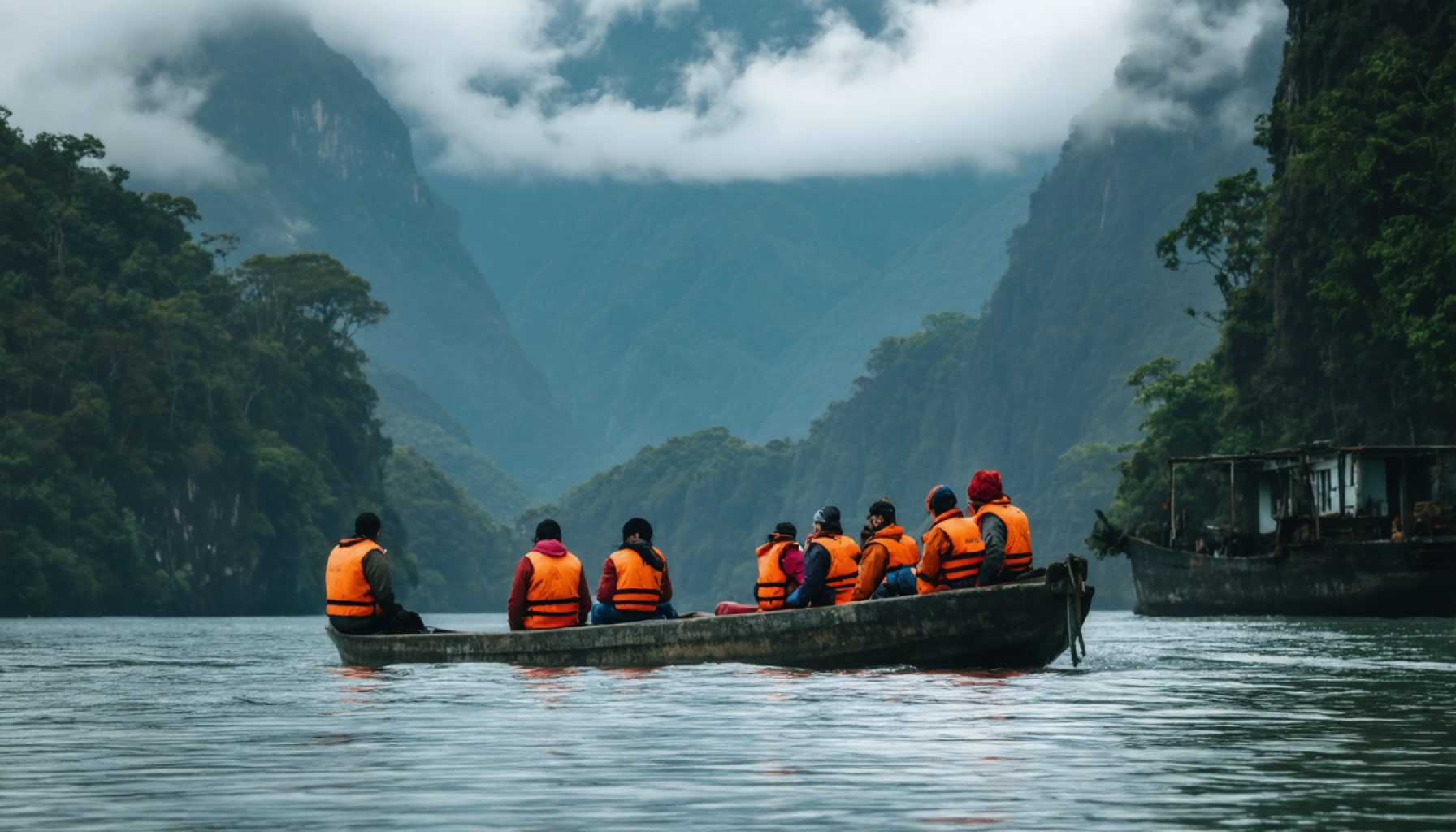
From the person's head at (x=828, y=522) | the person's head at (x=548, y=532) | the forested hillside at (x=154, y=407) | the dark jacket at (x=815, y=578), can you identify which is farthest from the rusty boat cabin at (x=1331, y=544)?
the forested hillside at (x=154, y=407)

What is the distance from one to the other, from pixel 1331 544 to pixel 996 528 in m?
34.8

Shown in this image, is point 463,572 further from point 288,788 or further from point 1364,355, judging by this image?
point 288,788

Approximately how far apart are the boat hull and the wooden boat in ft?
104

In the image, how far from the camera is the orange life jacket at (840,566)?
24359 mm

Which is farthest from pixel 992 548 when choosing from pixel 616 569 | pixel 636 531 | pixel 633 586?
pixel 616 569

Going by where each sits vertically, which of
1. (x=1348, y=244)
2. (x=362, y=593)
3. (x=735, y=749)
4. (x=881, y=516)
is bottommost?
(x=735, y=749)

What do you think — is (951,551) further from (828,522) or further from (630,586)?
(630,586)

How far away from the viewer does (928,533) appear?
22922mm

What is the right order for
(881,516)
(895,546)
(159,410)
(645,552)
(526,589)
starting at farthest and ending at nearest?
(159,410) → (526,589) → (645,552) → (895,546) → (881,516)

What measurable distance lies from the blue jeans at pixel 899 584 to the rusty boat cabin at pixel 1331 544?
103 ft

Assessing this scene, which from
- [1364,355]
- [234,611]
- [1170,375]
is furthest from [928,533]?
[234,611]

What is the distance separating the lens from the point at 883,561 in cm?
2370

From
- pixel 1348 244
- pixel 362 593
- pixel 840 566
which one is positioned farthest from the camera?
pixel 1348 244

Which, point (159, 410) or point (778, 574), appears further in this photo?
point (159, 410)
